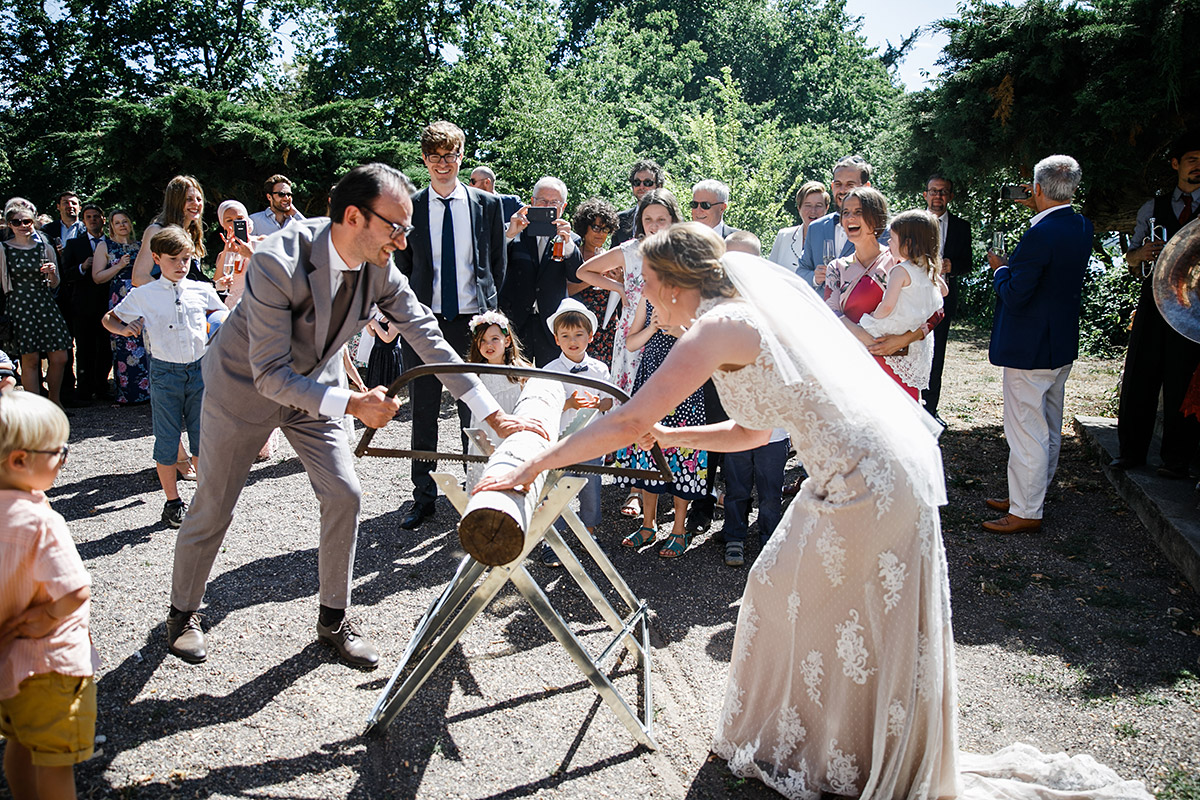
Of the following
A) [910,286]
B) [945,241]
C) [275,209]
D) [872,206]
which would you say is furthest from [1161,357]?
[275,209]

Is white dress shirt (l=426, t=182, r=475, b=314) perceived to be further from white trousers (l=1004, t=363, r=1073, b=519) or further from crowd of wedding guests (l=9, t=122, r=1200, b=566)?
white trousers (l=1004, t=363, r=1073, b=519)

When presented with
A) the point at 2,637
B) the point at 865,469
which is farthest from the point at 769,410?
the point at 2,637

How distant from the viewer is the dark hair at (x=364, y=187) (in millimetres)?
3184

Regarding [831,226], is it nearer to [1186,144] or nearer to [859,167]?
[859,167]

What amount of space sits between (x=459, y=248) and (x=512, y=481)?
3147 mm

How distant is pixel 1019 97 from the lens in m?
6.05

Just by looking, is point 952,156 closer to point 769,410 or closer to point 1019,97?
point 1019,97

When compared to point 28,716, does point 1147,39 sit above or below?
above

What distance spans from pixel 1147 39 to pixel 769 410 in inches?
186

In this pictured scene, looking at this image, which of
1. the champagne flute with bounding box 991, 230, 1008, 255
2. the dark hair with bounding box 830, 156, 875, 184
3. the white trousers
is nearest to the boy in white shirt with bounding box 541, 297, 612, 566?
the dark hair with bounding box 830, 156, 875, 184

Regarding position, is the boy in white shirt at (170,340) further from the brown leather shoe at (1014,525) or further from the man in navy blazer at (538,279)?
the brown leather shoe at (1014,525)

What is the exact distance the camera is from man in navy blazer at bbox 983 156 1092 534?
16.2 ft

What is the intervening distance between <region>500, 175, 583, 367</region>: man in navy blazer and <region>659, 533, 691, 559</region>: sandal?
74.5 inches

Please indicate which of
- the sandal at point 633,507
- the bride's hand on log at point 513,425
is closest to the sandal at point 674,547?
the sandal at point 633,507
